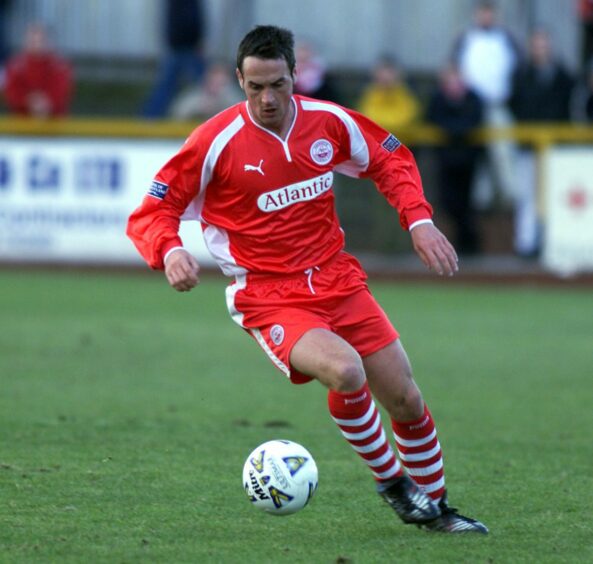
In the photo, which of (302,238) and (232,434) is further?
(232,434)

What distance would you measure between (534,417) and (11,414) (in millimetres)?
3142

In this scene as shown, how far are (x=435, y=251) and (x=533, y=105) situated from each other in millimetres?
11823

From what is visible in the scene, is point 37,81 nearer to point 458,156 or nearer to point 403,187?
point 458,156

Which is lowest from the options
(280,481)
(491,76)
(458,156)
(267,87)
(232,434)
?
(232,434)

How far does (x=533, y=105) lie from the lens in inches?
675

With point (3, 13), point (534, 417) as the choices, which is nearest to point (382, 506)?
point (534, 417)

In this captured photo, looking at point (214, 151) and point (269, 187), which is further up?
point (214, 151)

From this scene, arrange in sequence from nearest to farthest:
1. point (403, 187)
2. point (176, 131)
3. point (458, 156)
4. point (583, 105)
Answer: point (403, 187) < point (176, 131) < point (458, 156) < point (583, 105)

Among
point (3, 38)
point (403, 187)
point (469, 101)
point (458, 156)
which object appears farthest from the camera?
point (3, 38)

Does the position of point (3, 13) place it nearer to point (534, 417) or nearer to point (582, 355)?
point (582, 355)

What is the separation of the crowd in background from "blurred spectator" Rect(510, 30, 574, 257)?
0.01 metres

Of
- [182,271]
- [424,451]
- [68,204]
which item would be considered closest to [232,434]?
[424,451]

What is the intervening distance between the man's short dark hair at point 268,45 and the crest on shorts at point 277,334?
1050 millimetres

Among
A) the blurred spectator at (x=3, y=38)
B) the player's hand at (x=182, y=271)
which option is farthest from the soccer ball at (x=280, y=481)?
the blurred spectator at (x=3, y=38)
